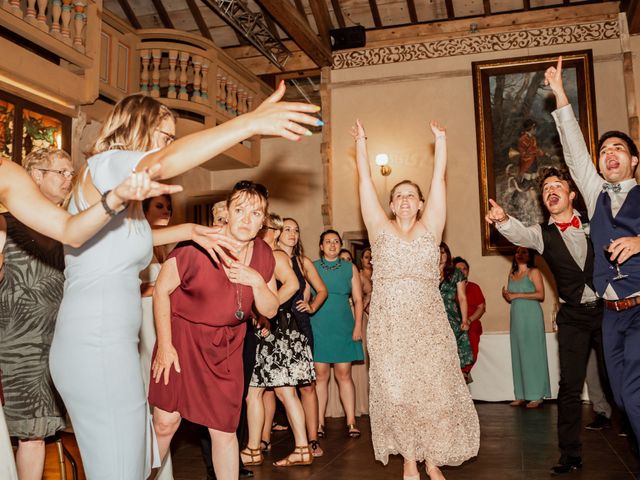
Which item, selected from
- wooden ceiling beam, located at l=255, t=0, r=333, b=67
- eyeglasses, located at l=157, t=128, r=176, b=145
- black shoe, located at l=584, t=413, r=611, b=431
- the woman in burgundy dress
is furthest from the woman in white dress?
wooden ceiling beam, located at l=255, t=0, r=333, b=67

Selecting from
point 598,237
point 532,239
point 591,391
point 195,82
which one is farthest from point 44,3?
point 591,391

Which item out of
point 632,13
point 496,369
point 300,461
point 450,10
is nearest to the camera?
point 300,461

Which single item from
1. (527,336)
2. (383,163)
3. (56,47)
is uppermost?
(56,47)

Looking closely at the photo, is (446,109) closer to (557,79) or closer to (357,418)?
(357,418)

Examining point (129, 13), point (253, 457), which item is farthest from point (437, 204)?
point (129, 13)

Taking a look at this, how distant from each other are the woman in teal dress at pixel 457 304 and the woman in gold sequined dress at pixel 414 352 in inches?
127

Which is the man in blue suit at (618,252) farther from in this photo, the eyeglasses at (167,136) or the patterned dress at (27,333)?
the patterned dress at (27,333)

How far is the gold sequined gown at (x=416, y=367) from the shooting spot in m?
3.08

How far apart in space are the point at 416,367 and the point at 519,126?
6.46 meters

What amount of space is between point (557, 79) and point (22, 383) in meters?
3.02

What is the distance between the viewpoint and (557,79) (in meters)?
3.23

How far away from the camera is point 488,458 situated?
404cm

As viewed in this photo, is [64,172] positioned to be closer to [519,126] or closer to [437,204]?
[437,204]

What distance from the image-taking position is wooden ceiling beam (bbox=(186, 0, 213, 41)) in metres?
9.57
